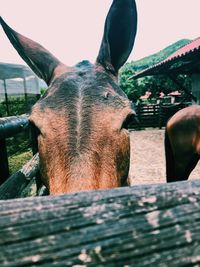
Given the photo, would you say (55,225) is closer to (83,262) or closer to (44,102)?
(83,262)

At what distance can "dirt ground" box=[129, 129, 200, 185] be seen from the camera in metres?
8.00

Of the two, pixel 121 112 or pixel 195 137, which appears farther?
pixel 195 137

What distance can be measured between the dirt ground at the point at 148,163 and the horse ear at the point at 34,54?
4427 mm

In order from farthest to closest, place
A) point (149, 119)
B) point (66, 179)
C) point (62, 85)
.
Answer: point (149, 119) < point (62, 85) < point (66, 179)

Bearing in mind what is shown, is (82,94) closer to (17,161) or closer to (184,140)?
(184,140)

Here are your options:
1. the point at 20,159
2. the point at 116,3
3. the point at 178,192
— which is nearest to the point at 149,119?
the point at 20,159

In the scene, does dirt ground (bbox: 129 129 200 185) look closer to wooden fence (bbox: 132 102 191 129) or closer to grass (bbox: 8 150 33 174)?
grass (bbox: 8 150 33 174)

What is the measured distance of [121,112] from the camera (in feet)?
6.42

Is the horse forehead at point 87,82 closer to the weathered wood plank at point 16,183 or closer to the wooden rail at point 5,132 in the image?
the wooden rail at point 5,132

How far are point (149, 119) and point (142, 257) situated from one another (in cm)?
2065

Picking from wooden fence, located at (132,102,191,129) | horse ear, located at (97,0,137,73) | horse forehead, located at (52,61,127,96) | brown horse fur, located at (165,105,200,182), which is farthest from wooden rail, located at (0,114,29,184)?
wooden fence, located at (132,102,191,129)

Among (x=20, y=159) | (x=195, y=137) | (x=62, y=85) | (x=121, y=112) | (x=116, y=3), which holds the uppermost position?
(x=116, y=3)

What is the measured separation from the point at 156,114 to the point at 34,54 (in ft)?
60.9

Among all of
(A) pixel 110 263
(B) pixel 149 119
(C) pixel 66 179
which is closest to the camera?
(A) pixel 110 263
